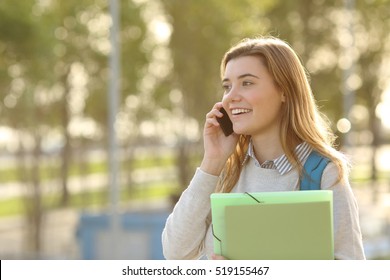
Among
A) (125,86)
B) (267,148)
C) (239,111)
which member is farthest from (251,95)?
(125,86)

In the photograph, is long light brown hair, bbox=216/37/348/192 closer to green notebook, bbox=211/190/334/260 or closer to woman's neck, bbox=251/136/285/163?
woman's neck, bbox=251/136/285/163

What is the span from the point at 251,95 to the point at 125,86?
20.3m

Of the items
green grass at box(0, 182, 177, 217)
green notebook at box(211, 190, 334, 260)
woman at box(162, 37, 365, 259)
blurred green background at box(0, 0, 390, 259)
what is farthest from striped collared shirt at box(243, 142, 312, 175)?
green grass at box(0, 182, 177, 217)

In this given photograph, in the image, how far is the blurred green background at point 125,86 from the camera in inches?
705

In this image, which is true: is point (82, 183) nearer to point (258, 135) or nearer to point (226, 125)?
point (226, 125)

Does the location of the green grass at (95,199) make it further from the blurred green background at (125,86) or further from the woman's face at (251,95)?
the woman's face at (251,95)

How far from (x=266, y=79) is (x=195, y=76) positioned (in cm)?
2327

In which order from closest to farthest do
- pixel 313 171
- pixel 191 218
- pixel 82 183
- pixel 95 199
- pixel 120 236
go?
pixel 313 171 → pixel 191 218 → pixel 120 236 → pixel 82 183 → pixel 95 199

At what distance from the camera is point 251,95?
2.96 meters

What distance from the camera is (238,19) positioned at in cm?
2453

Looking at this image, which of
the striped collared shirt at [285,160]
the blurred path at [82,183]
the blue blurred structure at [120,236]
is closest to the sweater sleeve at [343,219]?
the striped collared shirt at [285,160]

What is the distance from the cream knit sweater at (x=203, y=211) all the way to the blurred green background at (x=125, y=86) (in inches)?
526

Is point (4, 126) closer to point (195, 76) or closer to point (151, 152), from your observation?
point (195, 76)
